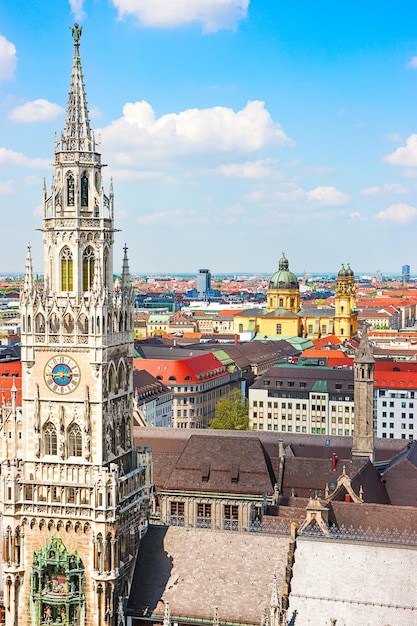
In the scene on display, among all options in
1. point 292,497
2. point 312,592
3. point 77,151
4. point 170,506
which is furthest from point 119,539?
point 170,506

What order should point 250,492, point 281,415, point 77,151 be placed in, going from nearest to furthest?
point 77,151 < point 250,492 < point 281,415

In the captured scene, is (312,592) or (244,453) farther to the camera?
(244,453)

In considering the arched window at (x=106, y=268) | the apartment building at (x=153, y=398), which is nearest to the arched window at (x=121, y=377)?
the arched window at (x=106, y=268)

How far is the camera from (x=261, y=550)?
50.9 m

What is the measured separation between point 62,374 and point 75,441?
3.72 metres

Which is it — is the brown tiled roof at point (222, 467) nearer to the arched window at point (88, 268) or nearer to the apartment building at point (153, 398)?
the arched window at point (88, 268)

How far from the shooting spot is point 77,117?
5194 cm

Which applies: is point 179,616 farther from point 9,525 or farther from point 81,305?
point 81,305

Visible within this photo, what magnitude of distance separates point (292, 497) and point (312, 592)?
2795 cm

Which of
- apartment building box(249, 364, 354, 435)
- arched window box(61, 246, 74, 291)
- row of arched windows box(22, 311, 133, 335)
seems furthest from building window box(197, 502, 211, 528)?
apartment building box(249, 364, 354, 435)

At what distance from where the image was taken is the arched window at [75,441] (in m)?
50.7

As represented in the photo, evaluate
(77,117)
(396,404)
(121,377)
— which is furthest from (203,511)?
(396,404)

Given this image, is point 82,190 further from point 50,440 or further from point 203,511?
point 203,511

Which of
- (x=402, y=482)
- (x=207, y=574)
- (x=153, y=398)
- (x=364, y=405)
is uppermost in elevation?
(x=364, y=405)
